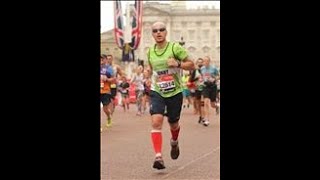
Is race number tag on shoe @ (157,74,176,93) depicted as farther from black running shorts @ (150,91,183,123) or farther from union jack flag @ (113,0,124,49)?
union jack flag @ (113,0,124,49)

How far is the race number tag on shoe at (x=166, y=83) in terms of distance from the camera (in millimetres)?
7320

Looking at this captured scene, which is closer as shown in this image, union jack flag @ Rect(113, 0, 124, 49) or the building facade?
union jack flag @ Rect(113, 0, 124, 49)

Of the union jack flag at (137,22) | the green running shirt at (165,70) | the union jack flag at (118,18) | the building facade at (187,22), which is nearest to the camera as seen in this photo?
the green running shirt at (165,70)

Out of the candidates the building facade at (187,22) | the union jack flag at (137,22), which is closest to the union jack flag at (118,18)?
the union jack flag at (137,22)

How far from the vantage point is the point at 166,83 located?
7336 millimetres

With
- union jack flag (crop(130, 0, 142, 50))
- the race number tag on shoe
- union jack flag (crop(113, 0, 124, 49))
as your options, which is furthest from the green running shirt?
union jack flag (crop(130, 0, 142, 50))

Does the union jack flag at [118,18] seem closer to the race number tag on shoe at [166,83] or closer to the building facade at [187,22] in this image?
the race number tag on shoe at [166,83]

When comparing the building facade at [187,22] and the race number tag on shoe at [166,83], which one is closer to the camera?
the race number tag on shoe at [166,83]

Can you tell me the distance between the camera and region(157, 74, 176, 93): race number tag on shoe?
732 centimetres

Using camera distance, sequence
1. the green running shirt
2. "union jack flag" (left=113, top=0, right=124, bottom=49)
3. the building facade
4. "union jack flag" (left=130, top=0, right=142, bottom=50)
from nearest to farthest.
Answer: the green running shirt, "union jack flag" (left=113, top=0, right=124, bottom=49), "union jack flag" (left=130, top=0, right=142, bottom=50), the building facade

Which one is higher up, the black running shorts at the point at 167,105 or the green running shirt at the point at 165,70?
the green running shirt at the point at 165,70
